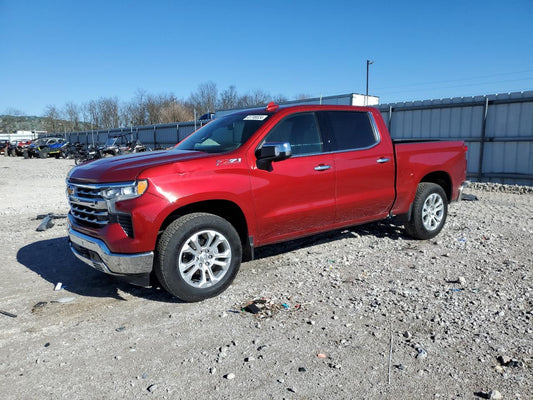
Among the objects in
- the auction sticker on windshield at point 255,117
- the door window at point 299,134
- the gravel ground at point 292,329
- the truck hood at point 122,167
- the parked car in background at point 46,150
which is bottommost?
the gravel ground at point 292,329

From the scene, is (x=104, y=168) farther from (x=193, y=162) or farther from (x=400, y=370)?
(x=400, y=370)

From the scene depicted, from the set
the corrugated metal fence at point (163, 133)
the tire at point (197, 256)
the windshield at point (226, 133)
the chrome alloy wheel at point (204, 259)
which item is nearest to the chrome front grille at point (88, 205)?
the tire at point (197, 256)

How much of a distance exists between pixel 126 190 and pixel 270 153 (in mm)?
1439

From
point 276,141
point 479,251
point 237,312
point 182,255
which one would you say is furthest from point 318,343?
point 479,251

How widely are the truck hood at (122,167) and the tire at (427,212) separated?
3.34 metres

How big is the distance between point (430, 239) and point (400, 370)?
151 inches

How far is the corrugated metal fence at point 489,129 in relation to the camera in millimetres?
12078

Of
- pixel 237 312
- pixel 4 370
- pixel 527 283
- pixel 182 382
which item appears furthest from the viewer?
pixel 527 283

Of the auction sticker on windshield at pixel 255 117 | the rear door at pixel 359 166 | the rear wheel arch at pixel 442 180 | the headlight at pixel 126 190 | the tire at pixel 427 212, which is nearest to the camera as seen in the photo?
the headlight at pixel 126 190

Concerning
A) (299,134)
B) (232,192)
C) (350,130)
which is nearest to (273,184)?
(232,192)

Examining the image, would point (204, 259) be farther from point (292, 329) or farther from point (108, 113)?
point (108, 113)

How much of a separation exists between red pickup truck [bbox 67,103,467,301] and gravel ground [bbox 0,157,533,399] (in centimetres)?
48

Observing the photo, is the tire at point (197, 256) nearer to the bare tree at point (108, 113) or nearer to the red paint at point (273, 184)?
the red paint at point (273, 184)

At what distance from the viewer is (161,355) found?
3096mm
